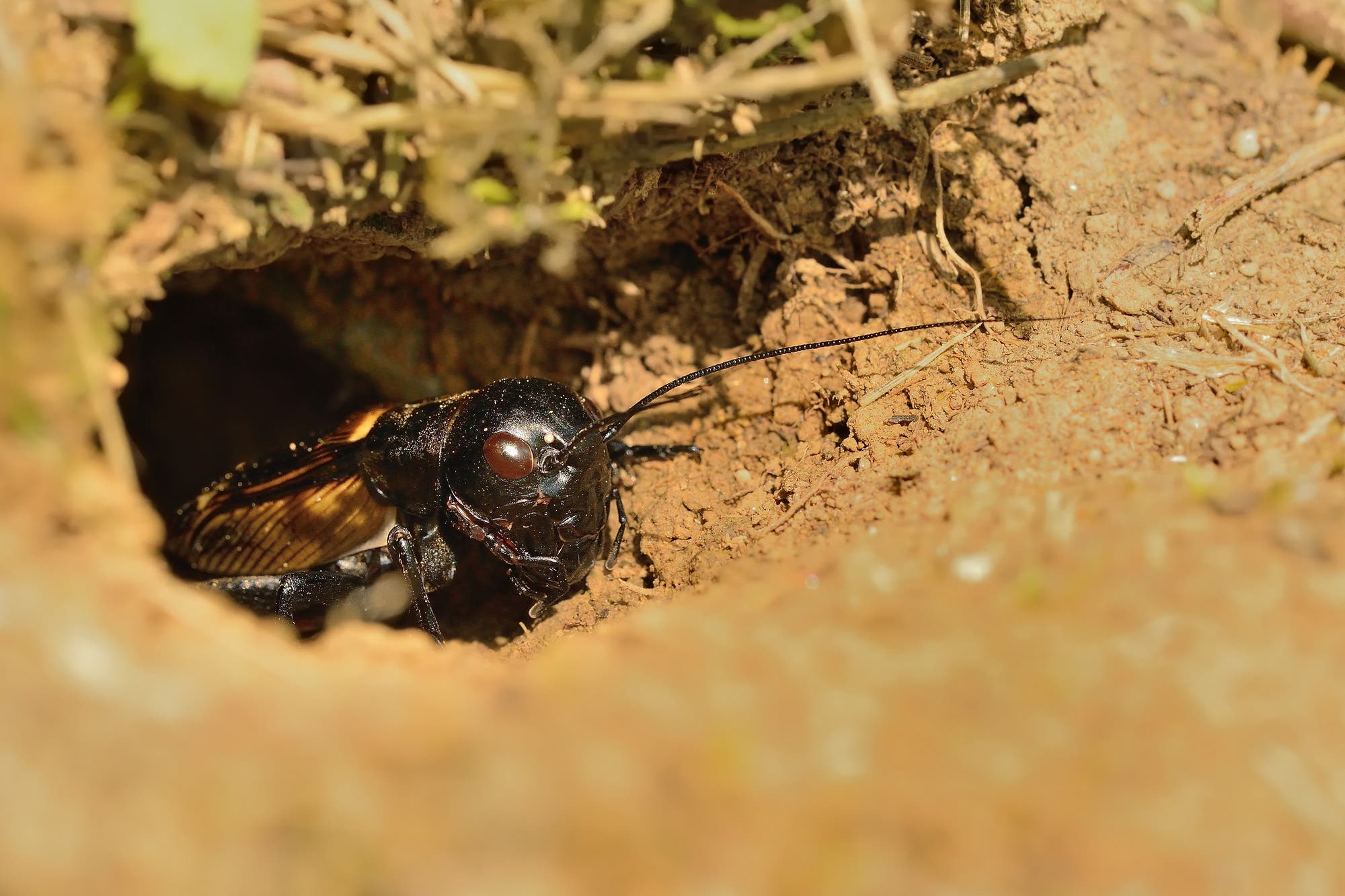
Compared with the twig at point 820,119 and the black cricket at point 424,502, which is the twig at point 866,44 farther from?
the black cricket at point 424,502

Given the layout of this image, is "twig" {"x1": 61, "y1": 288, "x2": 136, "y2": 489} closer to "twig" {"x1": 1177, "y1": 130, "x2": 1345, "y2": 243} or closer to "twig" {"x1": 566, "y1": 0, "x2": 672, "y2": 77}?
"twig" {"x1": 566, "y1": 0, "x2": 672, "y2": 77}

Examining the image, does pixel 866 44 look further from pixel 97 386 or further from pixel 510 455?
pixel 510 455

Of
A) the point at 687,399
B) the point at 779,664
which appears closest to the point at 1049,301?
the point at 687,399

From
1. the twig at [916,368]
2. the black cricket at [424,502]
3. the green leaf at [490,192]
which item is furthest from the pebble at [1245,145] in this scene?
the green leaf at [490,192]

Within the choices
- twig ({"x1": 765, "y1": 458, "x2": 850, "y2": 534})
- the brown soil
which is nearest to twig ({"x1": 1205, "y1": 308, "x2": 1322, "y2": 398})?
the brown soil

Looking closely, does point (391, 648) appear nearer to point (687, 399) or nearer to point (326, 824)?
point (326, 824)

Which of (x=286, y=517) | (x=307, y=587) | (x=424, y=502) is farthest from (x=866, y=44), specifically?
(x=307, y=587)
